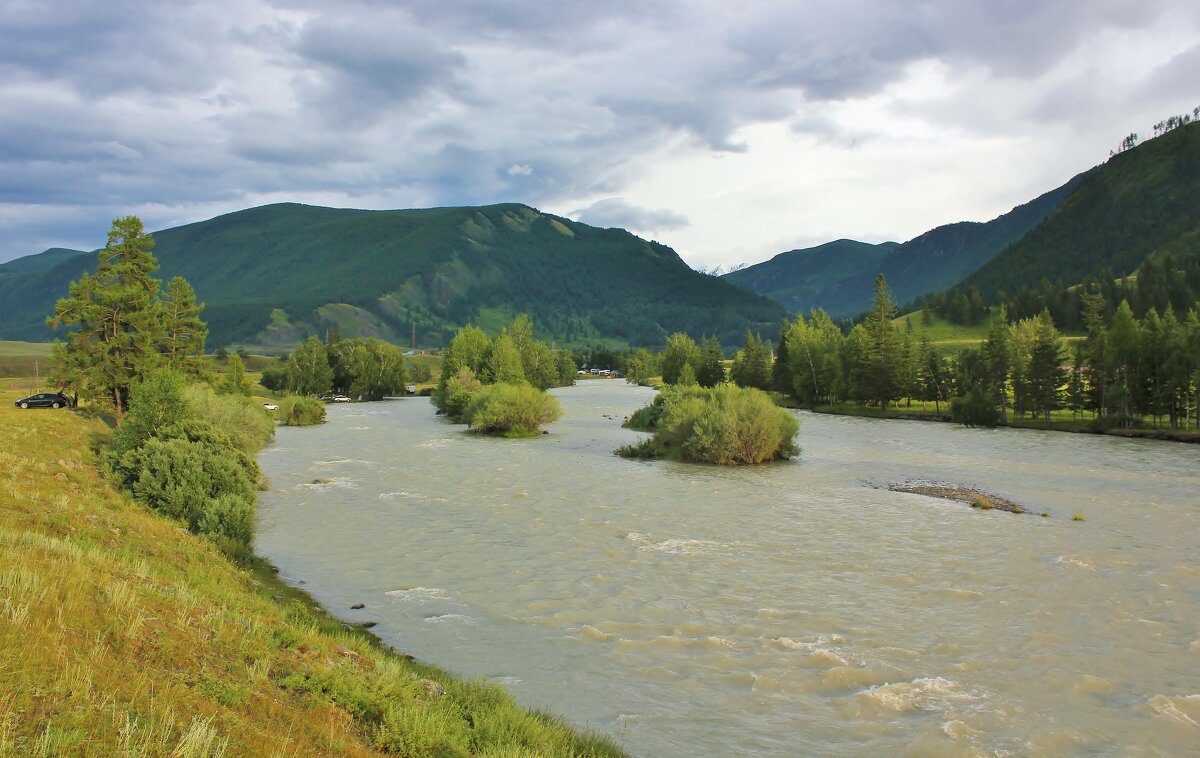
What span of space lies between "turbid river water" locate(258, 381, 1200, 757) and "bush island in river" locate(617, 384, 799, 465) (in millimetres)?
5176

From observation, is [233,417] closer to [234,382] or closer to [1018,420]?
[234,382]

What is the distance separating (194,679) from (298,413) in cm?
8463

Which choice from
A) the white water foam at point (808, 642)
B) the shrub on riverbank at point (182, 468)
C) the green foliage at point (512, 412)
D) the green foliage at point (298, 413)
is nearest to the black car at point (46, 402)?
the green foliage at point (298, 413)

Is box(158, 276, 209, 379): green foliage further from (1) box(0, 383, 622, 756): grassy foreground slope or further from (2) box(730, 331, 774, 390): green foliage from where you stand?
(2) box(730, 331, 774, 390): green foliage

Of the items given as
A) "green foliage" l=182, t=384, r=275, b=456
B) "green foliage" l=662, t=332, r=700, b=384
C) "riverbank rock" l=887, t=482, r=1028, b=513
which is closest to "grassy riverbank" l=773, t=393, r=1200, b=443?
"riverbank rock" l=887, t=482, r=1028, b=513

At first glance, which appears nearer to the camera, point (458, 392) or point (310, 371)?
point (458, 392)

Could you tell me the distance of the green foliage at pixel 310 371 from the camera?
4934 inches

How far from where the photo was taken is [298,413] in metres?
87.1

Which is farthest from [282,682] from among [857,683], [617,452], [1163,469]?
[1163,469]

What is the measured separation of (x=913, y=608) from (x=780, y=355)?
117 m

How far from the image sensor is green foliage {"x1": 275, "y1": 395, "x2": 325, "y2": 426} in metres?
86.4

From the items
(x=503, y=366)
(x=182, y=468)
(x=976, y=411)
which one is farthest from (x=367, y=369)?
(x=182, y=468)

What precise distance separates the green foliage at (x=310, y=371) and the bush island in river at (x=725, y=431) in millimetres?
87694

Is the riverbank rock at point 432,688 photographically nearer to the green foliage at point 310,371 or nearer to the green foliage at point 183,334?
the green foliage at point 183,334
